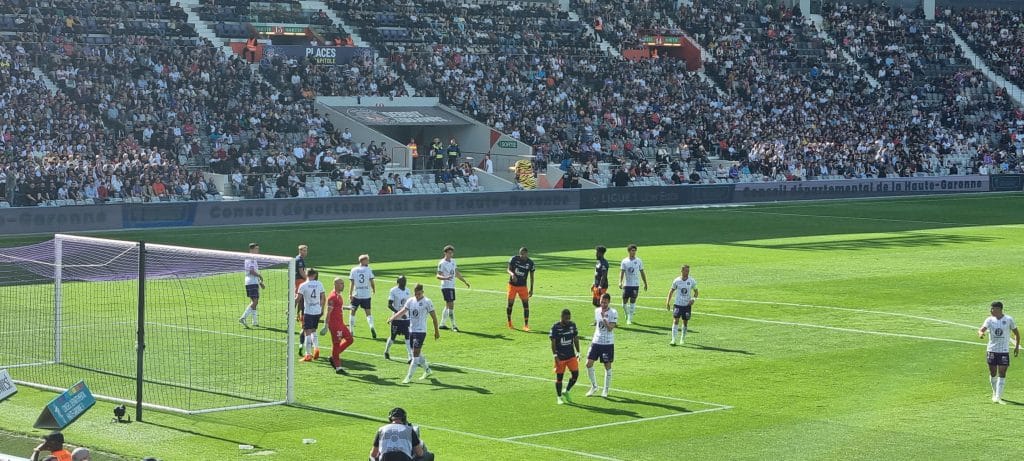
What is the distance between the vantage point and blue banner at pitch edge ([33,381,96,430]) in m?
17.0

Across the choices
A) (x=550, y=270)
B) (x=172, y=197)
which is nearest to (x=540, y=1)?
(x=172, y=197)

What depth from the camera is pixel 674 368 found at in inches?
1078

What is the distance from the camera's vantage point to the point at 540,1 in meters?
83.6

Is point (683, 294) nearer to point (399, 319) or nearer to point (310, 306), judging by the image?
point (399, 319)

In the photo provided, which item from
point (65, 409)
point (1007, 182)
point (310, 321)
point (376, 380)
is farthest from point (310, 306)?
point (1007, 182)

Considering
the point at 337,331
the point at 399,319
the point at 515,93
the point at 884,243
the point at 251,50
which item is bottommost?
the point at 337,331

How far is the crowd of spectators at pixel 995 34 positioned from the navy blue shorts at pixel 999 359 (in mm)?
68348

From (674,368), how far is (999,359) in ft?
19.3

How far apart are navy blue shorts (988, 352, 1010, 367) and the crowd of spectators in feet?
224

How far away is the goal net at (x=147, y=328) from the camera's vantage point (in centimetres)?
A: 2519

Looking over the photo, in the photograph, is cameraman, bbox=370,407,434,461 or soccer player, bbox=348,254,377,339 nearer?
cameraman, bbox=370,407,434,461

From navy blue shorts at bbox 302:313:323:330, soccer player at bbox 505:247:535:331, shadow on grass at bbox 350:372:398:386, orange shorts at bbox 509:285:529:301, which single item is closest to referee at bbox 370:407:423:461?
shadow on grass at bbox 350:372:398:386

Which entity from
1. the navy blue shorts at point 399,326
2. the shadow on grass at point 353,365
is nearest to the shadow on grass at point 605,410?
the navy blue shorts at point 399,326

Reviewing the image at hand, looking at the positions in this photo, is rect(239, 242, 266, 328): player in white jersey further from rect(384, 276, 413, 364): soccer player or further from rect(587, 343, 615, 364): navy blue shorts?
rect(587, 343, 615, 364): navy blue shorts
